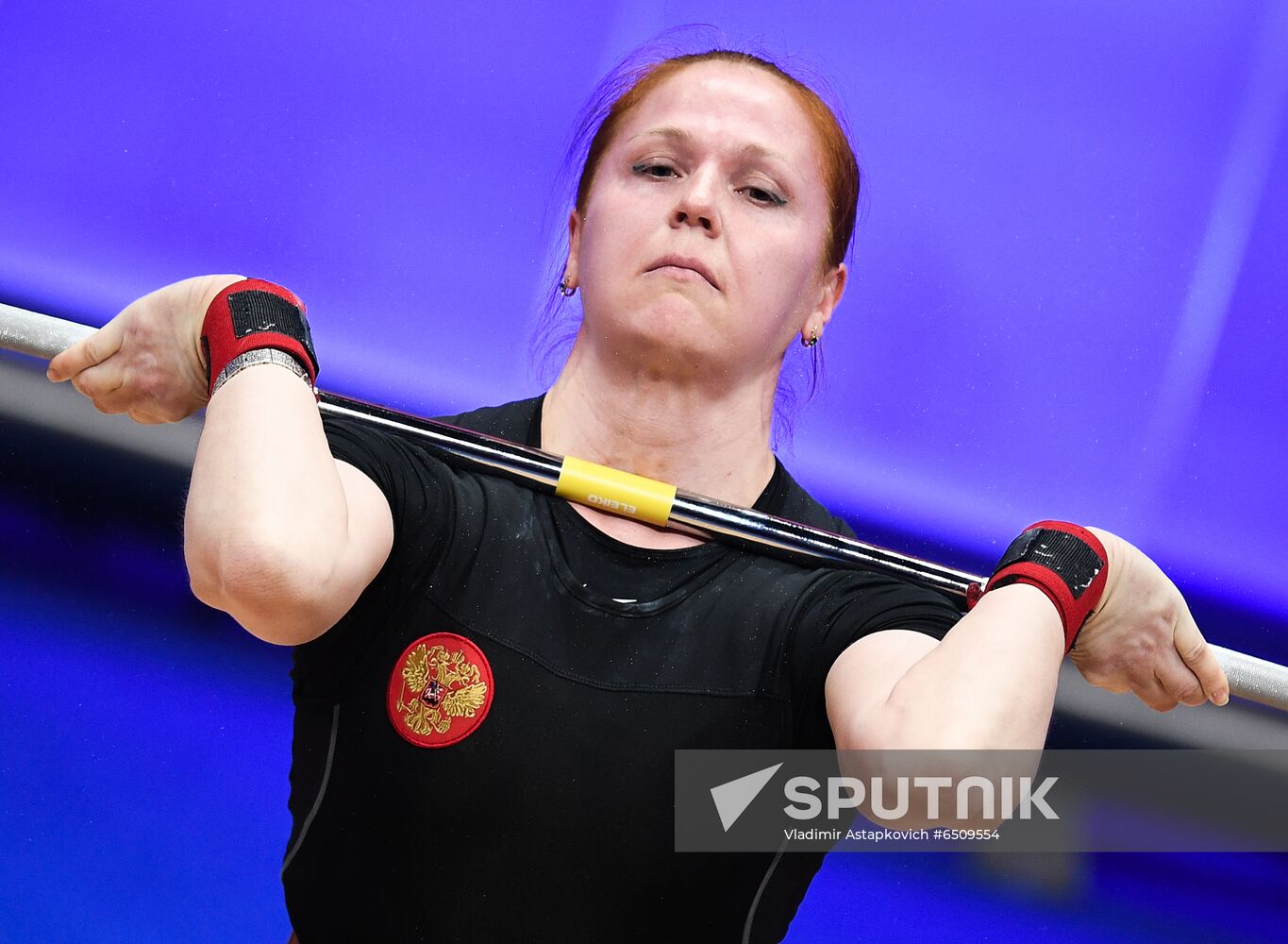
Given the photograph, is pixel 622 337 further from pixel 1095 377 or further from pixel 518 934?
pixel 1095 377

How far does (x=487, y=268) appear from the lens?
135 centimetres

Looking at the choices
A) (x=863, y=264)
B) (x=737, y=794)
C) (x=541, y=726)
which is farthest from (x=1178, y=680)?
(x=863, y=264)

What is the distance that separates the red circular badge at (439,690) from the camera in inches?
29.7

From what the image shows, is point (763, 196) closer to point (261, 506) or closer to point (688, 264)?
point (688, 264)

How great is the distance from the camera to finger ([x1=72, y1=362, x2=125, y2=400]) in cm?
81

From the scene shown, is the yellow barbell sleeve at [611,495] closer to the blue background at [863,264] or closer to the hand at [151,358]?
the hand at [151,358]

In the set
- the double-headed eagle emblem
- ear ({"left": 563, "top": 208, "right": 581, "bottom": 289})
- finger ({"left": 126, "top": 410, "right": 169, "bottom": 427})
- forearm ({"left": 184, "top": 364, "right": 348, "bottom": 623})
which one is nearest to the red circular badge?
the double-headed eagle emblem

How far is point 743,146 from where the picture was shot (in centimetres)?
92

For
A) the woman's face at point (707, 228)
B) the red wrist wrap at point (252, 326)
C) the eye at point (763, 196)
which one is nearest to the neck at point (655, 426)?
the woman's face at point (707, 228)

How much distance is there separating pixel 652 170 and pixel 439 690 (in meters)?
0.39

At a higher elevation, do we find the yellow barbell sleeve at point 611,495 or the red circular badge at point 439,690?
the yellow barbell sleeve at point 611,495

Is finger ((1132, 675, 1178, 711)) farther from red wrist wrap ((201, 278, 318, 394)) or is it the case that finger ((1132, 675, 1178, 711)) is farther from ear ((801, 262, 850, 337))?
red wrist wrap ((201, 278, 318, 394))

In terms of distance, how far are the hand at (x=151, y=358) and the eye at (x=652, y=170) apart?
295mm

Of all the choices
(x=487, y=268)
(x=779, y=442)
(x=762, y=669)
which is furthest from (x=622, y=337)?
(x=487, y=268)
